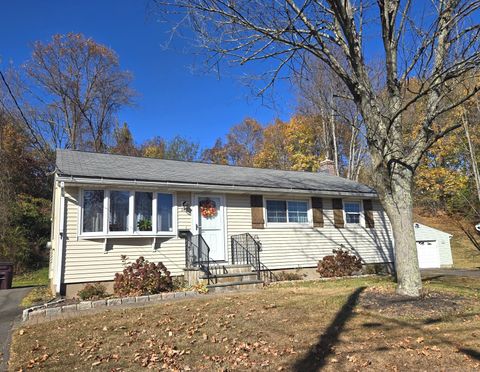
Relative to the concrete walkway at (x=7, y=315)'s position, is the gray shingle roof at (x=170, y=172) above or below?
above

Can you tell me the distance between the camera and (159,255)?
32.8 feet

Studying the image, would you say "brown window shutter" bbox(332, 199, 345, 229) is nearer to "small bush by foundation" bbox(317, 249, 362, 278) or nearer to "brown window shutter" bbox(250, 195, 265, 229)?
"small bush by foundation" bbox(317, 249, 362, 278)

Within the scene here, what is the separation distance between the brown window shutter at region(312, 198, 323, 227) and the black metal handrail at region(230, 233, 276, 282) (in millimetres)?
2636

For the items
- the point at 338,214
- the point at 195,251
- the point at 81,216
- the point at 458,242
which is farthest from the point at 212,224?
the point at 458,242

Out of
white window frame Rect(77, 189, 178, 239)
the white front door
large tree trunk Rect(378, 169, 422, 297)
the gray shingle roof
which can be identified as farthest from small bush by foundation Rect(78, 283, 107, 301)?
large tree trunk Rect(378, 169, 422, 297)

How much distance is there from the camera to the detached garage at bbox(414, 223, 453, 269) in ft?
65.6

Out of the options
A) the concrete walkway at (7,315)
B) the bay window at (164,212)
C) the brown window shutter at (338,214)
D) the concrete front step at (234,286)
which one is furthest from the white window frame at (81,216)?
the brown window shutter at (338,214)

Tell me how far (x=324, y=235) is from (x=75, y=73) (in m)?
22.5

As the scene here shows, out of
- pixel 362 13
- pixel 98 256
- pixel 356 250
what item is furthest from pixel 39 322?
pixel 356 250

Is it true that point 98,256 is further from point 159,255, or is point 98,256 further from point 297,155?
point 297,155

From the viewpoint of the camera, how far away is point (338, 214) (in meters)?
13.3

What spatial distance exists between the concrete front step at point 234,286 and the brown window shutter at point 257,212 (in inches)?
93.1

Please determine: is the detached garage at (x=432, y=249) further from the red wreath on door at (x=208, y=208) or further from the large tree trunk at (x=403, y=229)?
the large tree trunk at (x=403, y=229)

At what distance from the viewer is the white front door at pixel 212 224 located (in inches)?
432
